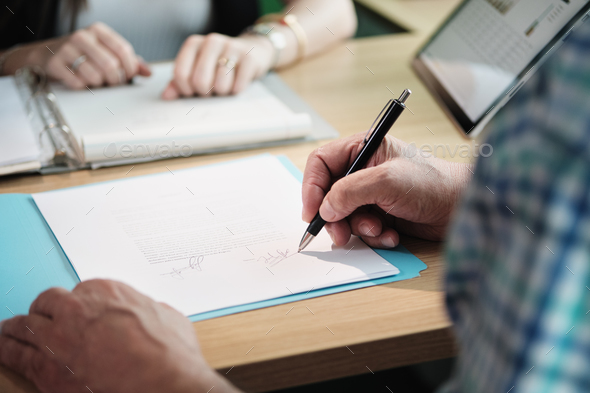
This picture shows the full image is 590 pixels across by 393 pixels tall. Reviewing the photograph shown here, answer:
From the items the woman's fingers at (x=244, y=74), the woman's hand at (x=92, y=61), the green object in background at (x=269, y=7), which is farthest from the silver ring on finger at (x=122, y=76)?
the green object in background at (x=269, y=7)

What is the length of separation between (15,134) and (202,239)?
1.33 feet

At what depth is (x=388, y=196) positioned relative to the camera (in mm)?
559

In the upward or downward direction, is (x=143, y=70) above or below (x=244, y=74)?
below

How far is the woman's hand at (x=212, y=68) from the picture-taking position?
96 cm

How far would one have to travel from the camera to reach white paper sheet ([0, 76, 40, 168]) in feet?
2.38

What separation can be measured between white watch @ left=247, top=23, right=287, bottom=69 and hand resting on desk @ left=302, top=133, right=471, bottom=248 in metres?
0.52

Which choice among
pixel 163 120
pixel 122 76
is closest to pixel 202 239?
pixel 163 120

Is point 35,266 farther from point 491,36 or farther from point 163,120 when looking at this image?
point 491,36

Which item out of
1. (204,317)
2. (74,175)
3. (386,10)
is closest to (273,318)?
(204,317)

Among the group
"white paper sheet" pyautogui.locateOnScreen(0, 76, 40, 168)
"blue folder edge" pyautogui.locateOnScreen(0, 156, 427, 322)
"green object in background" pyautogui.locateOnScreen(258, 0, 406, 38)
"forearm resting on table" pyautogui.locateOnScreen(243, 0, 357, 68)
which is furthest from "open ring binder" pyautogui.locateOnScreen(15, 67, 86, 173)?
"green object in background" pyautogui.locateOnScreen(258, 0, 406, 38)

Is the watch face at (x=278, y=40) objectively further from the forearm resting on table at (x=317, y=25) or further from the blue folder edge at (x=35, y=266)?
the blue folder edge at (x=35, y=266)

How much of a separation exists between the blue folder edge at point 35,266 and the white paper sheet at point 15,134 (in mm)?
100

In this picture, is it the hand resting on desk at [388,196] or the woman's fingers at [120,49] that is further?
the woman's fingers at [120,49]
